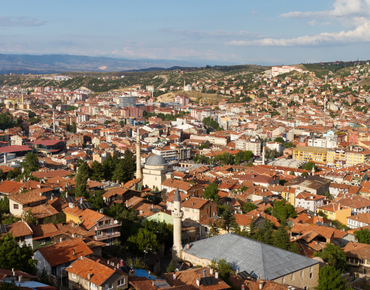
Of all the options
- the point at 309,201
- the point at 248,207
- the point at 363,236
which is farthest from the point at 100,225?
the point at 309,201

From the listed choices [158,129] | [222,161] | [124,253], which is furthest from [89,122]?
[124,253]

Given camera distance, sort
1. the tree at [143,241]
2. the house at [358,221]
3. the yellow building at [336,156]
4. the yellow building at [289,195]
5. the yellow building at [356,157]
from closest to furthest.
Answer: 1. the tree at [143,241]
2. the house at [358,221]
3. the yellow building at [289,195]
4. the yellow building at [356,157]
5. the yellow building at [336,156]

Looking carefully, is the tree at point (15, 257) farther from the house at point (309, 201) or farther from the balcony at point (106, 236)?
the house at point (309, 201)

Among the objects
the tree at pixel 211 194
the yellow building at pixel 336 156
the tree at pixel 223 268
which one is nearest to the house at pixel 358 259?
the tree at pixel 223 268

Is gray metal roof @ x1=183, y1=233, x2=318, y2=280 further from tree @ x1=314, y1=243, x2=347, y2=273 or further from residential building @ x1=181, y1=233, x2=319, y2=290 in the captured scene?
tree @ x1=314, y1=243, x2=347, y2=273

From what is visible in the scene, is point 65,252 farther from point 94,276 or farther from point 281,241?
point 281,241

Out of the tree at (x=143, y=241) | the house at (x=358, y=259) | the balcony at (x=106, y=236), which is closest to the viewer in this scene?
the balcony at (x=106, y=236)

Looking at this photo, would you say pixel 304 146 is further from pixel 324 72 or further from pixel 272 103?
pixel 324 72
